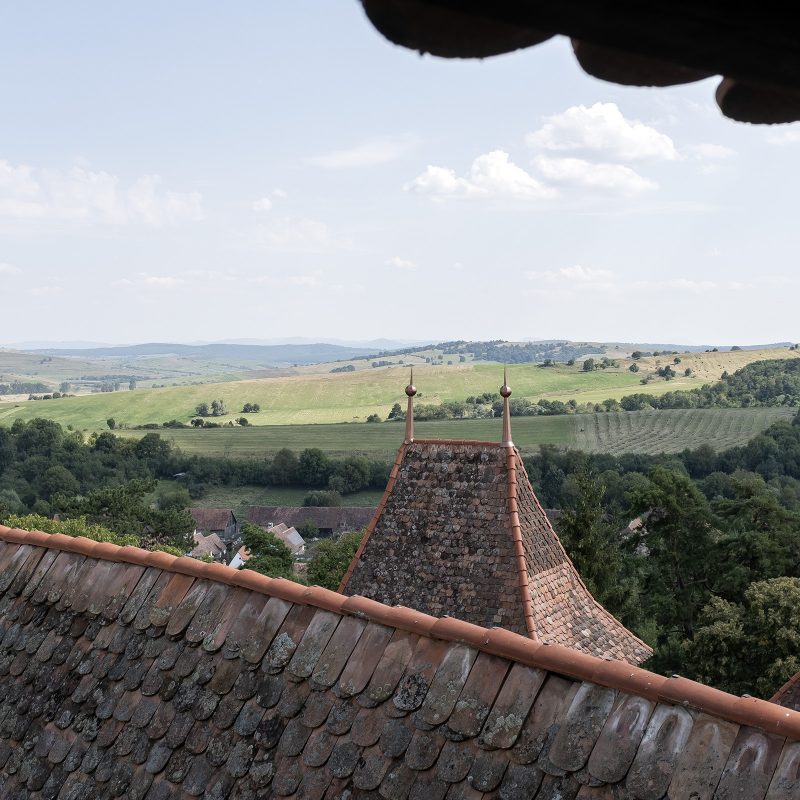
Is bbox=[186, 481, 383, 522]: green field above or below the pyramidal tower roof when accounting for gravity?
below

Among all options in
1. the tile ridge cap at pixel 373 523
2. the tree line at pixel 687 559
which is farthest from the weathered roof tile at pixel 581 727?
the tree line at pixel 687 559

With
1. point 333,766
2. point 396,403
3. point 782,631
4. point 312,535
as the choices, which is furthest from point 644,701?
point 396,403

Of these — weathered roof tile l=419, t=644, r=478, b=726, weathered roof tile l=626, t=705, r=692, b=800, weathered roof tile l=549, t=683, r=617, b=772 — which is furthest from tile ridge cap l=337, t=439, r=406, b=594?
weathered roof tile l=626, t=705, r=692, b=800

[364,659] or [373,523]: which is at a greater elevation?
[364,659]

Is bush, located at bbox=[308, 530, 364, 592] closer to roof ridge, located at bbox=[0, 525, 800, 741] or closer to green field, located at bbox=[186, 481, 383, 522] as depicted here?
roof ridge, located at bbox=[0, 525, 800, 741]

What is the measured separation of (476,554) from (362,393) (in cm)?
14244

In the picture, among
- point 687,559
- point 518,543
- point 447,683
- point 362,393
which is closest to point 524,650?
point 447,683

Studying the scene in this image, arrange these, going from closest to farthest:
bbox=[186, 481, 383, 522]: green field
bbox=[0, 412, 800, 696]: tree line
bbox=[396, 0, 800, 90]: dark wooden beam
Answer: bbox=[396, 0, 800, 90]: dark wooden beam
bbox=[0, 412, 800, 696]: tree line
bbox=[186, 481, 383, 522]: green field

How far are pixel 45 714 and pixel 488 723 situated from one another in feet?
10.3

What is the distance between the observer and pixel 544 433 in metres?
104

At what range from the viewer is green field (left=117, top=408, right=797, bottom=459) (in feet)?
321

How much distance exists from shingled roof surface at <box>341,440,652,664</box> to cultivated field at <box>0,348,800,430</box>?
118889 mm

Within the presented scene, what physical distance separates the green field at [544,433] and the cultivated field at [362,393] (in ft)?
48.4

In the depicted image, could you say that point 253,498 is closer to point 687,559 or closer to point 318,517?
point 318,517
